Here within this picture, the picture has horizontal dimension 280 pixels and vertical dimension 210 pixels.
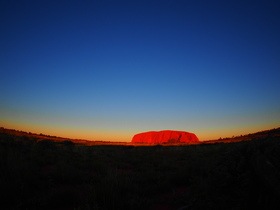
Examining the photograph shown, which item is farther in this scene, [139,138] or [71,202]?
[139,138]

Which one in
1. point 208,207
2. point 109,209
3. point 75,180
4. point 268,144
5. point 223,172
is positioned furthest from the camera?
point 75,180

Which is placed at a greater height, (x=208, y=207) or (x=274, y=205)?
(x=274, y=205)

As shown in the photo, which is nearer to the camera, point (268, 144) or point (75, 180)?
point (268, 144)

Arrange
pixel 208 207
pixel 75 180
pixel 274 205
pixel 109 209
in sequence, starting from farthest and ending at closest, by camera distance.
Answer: pixel 75 180 → pixel 109 209 → pixel 208 207 → pixel 274 205

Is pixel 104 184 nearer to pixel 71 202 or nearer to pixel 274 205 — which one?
pixel 71 202

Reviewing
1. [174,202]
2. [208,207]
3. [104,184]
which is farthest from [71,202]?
[208,207]

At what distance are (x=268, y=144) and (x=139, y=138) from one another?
16134 centimetres

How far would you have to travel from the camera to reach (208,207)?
279cm

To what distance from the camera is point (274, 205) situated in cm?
190

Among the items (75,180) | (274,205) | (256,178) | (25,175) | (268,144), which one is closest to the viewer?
(274,205)

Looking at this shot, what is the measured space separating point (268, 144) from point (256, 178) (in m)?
1.32

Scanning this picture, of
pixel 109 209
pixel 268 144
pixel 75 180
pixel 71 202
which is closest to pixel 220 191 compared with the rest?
pixel 268 144

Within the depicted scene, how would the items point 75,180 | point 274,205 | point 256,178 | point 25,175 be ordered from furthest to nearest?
point 75,180, point 25,175, point 256,178, point 274,205

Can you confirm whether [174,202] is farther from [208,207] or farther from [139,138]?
[139,138]
